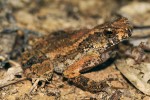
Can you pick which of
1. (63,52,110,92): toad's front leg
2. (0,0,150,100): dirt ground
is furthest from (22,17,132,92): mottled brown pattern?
(0,0,150,100): dirt ground

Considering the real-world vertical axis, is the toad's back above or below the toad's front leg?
above

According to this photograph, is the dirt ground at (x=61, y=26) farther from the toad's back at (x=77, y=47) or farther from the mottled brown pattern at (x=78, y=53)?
the toad's back at (x=77, y=47)

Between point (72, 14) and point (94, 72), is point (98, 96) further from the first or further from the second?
point (72, 14)

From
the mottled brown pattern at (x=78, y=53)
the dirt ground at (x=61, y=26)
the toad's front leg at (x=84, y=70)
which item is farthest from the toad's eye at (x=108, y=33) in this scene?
the dirt ground at (x=61, y=26)

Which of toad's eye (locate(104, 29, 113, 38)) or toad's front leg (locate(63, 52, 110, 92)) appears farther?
toad's eye (locate(104, 29, 113, 38))

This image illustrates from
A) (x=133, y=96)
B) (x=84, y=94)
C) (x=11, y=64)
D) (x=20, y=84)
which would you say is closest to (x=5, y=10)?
(x=11, y=64)

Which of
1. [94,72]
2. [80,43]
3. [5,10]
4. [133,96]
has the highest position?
[5,10]

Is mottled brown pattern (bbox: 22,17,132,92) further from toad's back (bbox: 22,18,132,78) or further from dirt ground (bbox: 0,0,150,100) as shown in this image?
dirt ground (bbox: 0,0,150,100)
